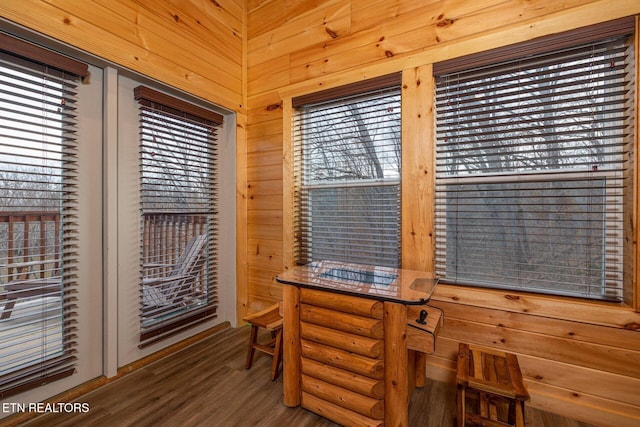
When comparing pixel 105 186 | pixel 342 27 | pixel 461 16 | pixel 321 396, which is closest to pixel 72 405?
pixel 105 186

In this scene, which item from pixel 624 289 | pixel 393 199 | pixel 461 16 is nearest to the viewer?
pixel 624 289

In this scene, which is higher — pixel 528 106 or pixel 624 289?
pixel 528 106

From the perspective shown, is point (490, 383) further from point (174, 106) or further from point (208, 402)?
point (174, 106)

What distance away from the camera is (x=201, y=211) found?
2527 millimetres

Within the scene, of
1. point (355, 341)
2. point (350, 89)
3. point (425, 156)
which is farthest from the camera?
point (350, 89)

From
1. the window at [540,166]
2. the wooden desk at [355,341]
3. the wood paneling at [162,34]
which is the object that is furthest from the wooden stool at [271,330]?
the wood paneling at [162,34]

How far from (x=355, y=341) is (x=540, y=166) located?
1.50 metres

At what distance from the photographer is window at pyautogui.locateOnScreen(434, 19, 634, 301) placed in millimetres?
1535

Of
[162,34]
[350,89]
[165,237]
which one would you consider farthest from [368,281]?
[162,34]

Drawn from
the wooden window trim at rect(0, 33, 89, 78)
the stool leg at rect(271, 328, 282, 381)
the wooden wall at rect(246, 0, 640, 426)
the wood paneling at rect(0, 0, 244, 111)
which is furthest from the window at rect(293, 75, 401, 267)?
the wooden window trim at rect(0, 33, 89, 78)

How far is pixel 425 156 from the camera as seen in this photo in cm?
193

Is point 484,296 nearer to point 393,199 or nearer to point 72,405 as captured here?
point 393,199

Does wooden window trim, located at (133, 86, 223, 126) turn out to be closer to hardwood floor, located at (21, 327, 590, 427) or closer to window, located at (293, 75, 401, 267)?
window, located at (293, 75, 401, 267)

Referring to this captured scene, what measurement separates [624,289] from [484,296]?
26.8 inches
